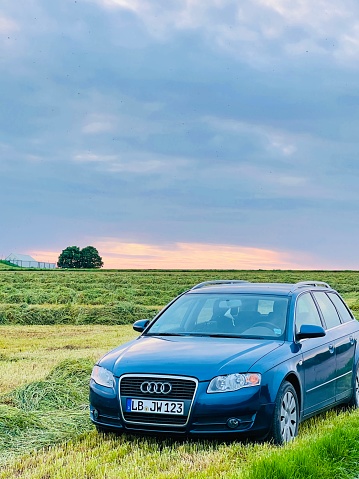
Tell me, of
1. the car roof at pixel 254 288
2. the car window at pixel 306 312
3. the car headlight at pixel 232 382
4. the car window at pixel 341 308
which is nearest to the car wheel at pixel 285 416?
the car headlight at pixel 232 382

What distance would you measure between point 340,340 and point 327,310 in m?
0.46

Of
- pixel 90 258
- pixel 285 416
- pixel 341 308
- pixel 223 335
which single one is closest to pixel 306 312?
pixel 223 335

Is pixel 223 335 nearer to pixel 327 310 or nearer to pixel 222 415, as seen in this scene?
pixel 222 415

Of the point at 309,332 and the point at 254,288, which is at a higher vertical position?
the point at 254,288

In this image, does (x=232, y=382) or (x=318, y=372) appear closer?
(x=232, y=382)

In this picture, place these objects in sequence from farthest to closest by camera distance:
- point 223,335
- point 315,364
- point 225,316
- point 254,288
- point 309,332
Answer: point 254,288 < point 225,316 < point 315,364 < point 223,335 < point 309,332

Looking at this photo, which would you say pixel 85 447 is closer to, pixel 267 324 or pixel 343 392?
pixel 267 324

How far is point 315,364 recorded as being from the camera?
8578mm

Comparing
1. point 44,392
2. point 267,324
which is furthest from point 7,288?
point 267,324

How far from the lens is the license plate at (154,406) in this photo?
7.14 metres

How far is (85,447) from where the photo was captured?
24.1ft

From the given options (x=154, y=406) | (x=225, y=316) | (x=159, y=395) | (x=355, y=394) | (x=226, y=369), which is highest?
(x=225, y=316)

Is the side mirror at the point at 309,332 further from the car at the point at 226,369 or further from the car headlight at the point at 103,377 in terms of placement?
the car headlight at the point at 103,377

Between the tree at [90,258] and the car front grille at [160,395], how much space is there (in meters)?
111
